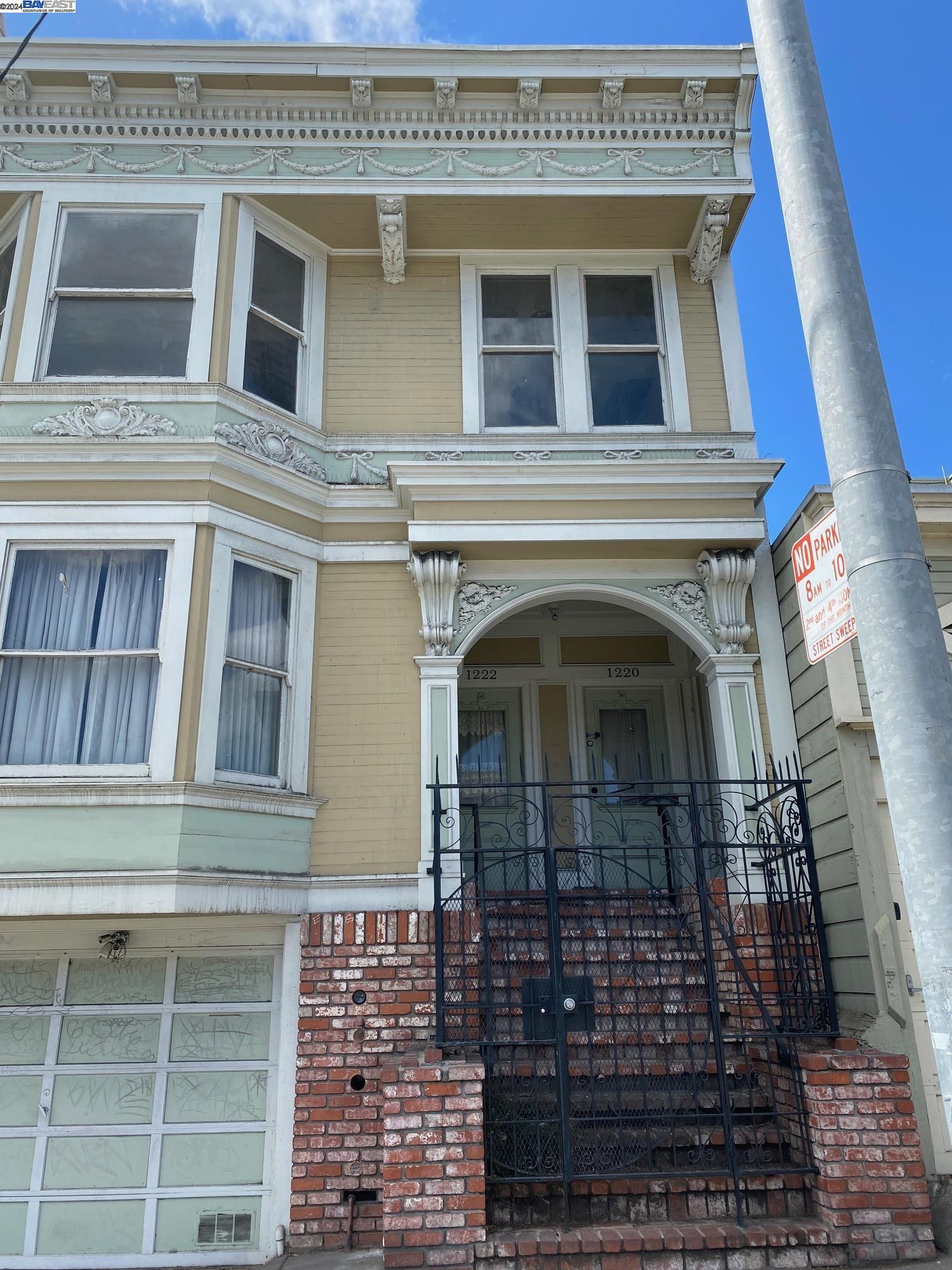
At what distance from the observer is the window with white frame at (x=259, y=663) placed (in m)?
6.75

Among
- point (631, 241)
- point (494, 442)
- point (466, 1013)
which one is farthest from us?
point (631, 241)

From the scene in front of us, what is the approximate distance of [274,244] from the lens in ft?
27.5

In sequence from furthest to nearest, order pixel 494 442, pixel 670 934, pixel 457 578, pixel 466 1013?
pixel 494 442 < pixel 457 578 < pixel 670 934 < pixel 466 1013

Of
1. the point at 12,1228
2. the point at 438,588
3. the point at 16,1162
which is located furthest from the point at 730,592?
the point at 12,1228

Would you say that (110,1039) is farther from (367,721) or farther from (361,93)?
(361,93)

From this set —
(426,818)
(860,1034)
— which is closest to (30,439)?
(426,818)

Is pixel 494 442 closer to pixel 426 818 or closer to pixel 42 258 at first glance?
pixel 426 818

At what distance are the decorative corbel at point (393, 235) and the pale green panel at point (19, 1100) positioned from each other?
268 inches

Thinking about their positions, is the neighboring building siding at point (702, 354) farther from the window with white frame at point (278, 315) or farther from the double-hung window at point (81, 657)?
the double-hung window at point (81, 657)

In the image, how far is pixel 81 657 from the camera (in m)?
6.72

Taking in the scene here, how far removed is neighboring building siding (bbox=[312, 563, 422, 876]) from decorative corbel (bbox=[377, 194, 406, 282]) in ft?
9.08

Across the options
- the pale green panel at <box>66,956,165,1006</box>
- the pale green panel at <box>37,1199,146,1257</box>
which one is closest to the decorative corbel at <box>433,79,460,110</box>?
the pale green panel at <box>66,956,165,1006</box>

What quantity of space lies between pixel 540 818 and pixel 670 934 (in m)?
2.32

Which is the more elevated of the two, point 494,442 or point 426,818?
point 494,442
